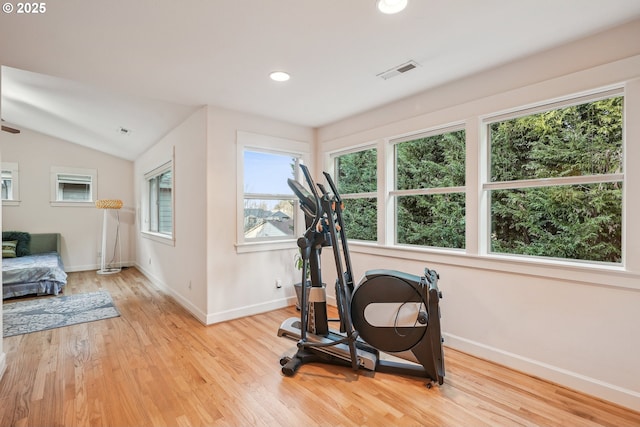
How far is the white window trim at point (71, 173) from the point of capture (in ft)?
20.6

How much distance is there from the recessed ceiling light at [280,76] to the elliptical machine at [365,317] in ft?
3.10

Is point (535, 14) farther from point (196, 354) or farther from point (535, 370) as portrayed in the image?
point (196, 354)

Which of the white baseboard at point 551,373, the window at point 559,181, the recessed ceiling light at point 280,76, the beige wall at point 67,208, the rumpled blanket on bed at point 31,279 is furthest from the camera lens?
the beige wall at point 67,208

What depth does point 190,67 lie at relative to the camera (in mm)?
2490

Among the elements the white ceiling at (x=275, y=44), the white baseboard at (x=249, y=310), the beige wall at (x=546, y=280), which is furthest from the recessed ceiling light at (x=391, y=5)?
the white baseboard at (x=249, y=310)

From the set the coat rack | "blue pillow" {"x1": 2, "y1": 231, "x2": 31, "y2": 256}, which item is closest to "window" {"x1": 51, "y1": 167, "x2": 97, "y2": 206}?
the coat rack

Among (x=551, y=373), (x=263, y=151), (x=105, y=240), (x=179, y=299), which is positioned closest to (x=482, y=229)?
(x=551, y=373)

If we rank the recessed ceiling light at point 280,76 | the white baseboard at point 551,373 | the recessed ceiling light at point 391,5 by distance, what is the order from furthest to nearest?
the recessed ceiling light at point 280,76 → the white baseboard at point 551,373 → the recessed ceiling light at point 391,5

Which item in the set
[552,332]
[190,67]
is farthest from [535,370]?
[190,67]

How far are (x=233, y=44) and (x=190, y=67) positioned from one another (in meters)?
0.57

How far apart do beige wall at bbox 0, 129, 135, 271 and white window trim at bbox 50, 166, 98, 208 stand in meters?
0.06

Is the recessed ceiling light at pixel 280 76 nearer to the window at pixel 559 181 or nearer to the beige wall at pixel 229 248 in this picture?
the beige wall at pixel 229 248

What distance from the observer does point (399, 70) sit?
8.29ft

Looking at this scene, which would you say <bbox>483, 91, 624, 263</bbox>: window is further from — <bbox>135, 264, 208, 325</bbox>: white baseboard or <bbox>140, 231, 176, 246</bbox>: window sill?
<bbox>140, 231, 176, 246</bbox>: window sill
